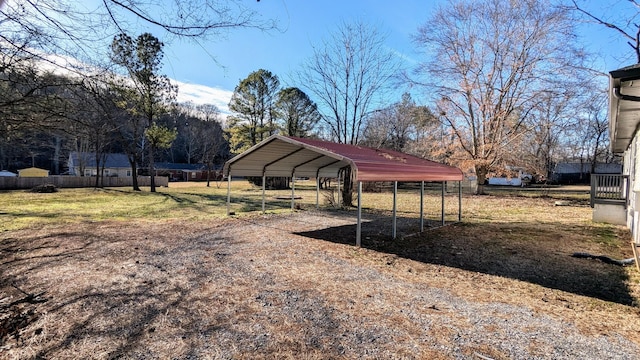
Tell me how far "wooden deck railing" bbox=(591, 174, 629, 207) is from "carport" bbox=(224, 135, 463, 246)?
15.6ft

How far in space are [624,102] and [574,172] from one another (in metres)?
57.2

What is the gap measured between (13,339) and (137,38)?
3.01 meters

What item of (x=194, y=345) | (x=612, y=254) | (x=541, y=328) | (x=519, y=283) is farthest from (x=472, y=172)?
(x=194, y=345)

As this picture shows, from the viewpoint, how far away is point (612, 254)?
6.67 meters

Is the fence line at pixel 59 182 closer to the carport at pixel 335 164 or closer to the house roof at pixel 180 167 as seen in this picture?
the carport at pixel 335 164

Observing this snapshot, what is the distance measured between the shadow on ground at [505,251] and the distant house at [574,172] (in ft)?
161

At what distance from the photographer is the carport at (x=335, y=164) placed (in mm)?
7082

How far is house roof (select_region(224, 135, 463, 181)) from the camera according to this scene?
7191 millimetres

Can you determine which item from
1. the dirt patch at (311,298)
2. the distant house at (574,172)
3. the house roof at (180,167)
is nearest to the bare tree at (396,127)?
the dirt patch at (311,298)

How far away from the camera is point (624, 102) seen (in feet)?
17.3

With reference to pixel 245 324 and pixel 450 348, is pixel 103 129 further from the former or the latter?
pixel 450 348

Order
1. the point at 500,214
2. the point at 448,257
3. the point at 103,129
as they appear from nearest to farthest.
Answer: the point at 103,129 < the point at 448,257 < the point at 500,214

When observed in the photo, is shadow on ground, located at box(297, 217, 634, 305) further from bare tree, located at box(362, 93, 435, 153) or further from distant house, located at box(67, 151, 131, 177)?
distant house, located at box(67, 151, 131, 177)

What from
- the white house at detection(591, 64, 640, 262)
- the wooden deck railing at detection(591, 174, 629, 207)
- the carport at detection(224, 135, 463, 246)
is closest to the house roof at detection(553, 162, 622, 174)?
the wooden deck railing at detection(591, 174, 629, 207)
